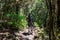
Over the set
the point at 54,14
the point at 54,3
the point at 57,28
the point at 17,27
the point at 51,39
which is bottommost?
the point at 17,27

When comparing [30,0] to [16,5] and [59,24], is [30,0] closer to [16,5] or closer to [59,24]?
[16,5]

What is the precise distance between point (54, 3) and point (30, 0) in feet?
26.0

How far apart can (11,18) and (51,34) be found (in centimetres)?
564

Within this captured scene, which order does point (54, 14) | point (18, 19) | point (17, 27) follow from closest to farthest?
point (54, 14) → point (17, 27) → point (18, 19)

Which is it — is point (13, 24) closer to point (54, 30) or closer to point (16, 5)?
point (16, 5)

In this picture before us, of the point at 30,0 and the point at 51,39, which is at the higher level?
the point at 30,0

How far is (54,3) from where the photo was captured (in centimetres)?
288

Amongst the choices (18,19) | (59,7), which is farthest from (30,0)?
(59,7)

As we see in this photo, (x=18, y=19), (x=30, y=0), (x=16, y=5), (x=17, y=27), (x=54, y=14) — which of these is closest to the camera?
(x=54, y=14)

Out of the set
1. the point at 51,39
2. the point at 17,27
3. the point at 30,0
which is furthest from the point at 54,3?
the point at 30,0

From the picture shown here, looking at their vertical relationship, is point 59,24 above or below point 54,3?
below

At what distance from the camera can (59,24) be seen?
114 inches

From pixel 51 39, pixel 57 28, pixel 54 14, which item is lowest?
pixel 51 39

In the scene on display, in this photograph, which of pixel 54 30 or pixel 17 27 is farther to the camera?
pixel 17 27
